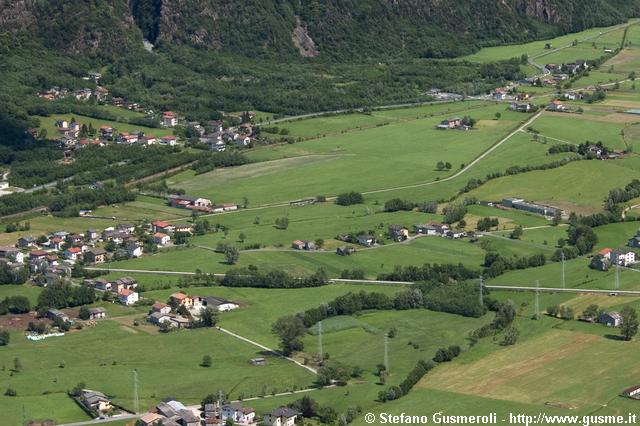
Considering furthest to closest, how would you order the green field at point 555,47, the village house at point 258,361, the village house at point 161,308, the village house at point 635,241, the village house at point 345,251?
the green field at point 555,47, the village house at point 345,251, the village house at point 635,241, the village house at point 161,308, the village house at point 258,361

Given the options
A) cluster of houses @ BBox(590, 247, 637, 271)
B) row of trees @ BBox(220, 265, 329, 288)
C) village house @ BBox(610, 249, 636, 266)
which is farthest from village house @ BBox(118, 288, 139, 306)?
village house @ BBox(610, 249, 636, 266)

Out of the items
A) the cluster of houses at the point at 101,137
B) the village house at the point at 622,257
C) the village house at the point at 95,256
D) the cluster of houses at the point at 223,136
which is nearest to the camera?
the village house at the point at 622,257

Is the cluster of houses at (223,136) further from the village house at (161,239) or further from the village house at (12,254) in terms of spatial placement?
the village house at (12,254)

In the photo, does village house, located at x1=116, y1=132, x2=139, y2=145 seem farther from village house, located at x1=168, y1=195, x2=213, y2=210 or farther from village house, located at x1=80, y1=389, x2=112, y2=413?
village house, located at x1=80, y1=389, x2=112, y2=413

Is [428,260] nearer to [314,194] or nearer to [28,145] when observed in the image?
[314,194]

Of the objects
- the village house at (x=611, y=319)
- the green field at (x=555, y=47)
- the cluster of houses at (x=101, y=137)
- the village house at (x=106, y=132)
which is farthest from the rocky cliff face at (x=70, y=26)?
Answer: the village house at (x=611, y=319)

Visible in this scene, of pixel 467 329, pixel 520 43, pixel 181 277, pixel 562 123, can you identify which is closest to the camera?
pixel 467 329

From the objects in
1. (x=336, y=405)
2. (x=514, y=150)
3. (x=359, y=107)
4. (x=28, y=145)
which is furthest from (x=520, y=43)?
(x=336, y=405)
